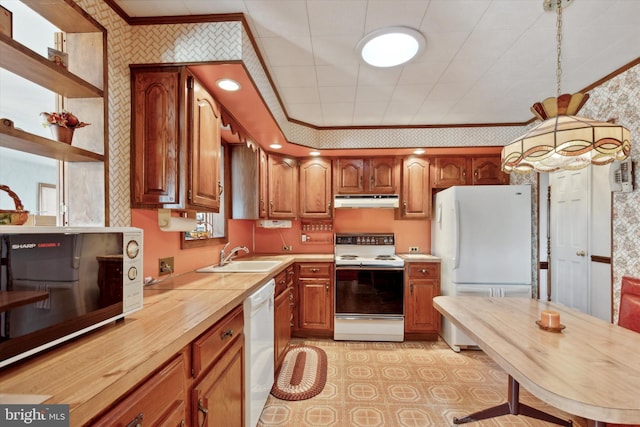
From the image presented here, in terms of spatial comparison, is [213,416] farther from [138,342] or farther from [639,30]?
[639,30]

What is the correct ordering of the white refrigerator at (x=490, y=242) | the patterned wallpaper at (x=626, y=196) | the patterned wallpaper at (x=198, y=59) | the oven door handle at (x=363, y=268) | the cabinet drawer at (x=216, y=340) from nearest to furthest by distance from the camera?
1. the cabinet drawer at (x=216, y=340)
2. the patterned wallpaper at (x=198, y=59)
3. the patterned wallpaper at (x=626, y=196)
4. the white refrigerator at (x=490, y=242)
5. the oven door handle at (x=363, y=268)

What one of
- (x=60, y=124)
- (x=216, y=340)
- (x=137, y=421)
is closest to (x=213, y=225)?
(x=60, y=124)

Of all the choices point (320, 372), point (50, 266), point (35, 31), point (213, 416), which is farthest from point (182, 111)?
point (320, 372)

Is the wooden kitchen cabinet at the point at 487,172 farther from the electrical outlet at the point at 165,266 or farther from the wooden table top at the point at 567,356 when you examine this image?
the electrical outlet at the point at 165,266

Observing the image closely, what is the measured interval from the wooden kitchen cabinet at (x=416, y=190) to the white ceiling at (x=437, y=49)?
0.77 m

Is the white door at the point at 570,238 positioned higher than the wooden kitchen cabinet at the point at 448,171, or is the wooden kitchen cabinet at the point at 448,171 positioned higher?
the wooden kitchen cabinet at the point at 448,171

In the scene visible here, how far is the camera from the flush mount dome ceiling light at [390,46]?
68.2 inches

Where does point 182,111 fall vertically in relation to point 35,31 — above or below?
below

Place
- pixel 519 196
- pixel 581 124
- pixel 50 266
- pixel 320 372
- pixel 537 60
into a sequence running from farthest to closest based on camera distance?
pixel 519 196 → pixel 320 372 → pixel 537 60 → pixel 581 124 → pixel 50 266

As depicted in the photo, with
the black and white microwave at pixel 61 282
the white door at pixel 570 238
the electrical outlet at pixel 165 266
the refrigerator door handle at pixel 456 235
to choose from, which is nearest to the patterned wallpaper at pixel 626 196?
the white door at pixel 570 238

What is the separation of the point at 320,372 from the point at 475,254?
6.24ft

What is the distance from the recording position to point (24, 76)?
1192 mm

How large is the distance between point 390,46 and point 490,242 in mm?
2180

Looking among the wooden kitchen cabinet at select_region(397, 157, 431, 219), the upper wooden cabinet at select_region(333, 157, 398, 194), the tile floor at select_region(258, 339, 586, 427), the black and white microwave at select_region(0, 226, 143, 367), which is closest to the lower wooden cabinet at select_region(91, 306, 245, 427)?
the black and white microwave at select_region(0, 226, 143, 367)
